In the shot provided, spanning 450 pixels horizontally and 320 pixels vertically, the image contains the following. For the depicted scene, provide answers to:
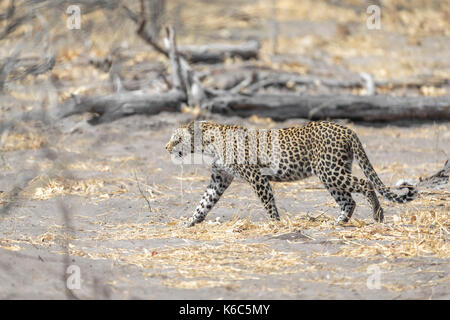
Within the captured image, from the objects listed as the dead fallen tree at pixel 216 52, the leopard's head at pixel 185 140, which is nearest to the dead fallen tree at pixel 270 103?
the dead fallen tree at pixel 216 52

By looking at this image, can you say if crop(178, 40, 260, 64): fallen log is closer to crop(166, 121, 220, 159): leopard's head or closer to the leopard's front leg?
crop(166, 121, 220, 159): leopard's head

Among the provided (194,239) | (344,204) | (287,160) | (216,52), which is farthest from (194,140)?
(216,52)

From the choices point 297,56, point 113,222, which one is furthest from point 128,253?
point 297,56

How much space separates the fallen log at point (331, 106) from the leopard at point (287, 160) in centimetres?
504

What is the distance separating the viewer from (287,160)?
712 centimetres

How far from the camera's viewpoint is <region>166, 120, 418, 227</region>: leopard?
6918 mm

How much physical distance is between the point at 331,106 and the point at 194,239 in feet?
21.0

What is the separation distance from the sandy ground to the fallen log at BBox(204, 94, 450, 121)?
219cm

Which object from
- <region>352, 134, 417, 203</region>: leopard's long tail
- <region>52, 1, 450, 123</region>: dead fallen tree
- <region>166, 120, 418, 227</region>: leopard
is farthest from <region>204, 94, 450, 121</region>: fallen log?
<region>352, 134, 417, 203</region>: leopard's long tail

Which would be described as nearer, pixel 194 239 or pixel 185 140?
pixel 194 239

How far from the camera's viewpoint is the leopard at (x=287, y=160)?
22.7 feet

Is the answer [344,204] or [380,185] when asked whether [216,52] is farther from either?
[380,185]

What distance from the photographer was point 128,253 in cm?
607
